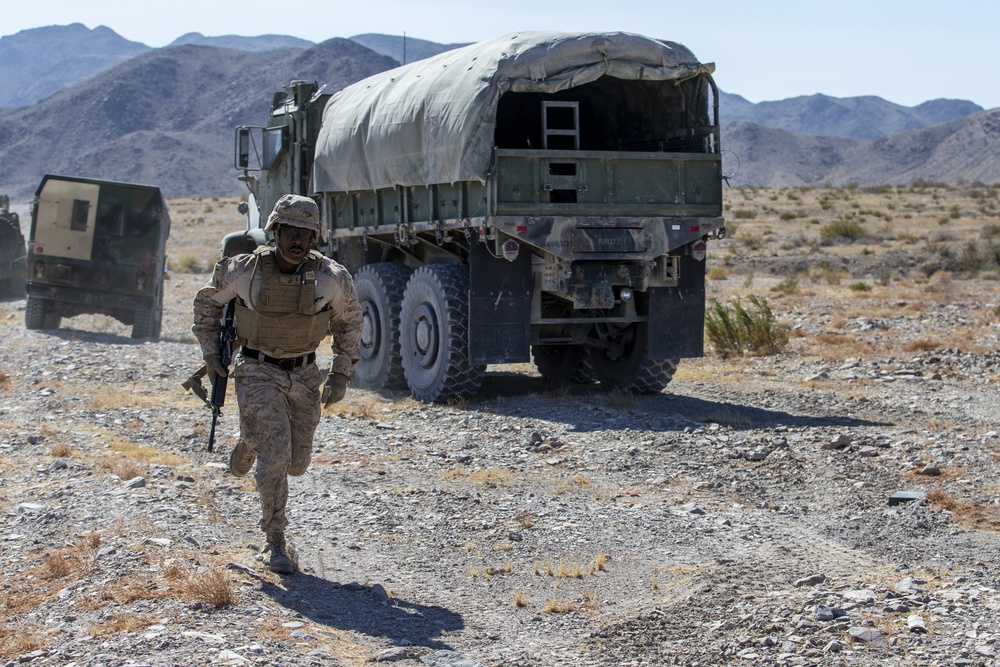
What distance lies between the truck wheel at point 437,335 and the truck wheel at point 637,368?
5.13ft

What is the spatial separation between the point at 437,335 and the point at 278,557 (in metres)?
6.18

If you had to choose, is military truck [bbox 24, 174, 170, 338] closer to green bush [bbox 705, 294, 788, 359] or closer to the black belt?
green bush [bbox 705, 294, 788, 359]

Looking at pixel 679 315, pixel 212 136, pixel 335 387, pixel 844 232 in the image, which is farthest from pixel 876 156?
pixel 335 387

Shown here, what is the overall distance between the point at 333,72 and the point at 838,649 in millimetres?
129600

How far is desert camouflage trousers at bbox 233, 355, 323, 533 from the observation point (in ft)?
20.8

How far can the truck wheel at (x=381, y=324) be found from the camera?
13312 mm

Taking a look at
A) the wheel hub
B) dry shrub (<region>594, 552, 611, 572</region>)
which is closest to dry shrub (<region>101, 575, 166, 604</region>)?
dry shrub (<region>594, 552, 611, 572</region>)

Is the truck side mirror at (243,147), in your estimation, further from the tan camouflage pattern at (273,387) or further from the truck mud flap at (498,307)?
the tan camouflage pattern at (273,387)

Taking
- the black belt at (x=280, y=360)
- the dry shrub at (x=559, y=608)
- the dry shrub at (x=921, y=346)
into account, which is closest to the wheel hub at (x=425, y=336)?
the black belt at (x=280, y=360)

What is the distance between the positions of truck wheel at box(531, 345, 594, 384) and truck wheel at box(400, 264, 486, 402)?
1833 mm

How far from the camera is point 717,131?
12109mm

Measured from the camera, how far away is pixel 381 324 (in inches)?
532

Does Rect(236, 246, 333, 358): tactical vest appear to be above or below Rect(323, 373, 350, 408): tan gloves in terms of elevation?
above

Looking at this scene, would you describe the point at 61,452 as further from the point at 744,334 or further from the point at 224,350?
the point at 744,334
